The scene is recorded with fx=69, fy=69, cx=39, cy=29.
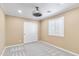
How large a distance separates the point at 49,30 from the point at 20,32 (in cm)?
210

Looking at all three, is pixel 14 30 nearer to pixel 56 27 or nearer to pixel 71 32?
pixel 56 27

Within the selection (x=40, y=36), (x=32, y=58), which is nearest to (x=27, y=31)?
(x=40, y=36)

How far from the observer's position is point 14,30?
4645 millimetres

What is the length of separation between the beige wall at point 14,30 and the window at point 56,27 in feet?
6.83

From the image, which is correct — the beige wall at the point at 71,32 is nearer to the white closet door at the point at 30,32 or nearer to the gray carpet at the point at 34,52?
the gray carpet at the point at 34,52

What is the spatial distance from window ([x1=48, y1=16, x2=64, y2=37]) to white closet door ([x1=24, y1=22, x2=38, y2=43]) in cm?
149

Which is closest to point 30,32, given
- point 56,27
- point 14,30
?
point 14,30

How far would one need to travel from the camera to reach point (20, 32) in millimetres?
4957

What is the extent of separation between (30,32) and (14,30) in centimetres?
139

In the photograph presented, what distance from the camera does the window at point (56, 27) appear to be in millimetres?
3877

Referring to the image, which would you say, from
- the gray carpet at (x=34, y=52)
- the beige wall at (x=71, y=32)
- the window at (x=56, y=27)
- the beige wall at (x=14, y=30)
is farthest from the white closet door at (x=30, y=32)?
the beige wall at (x=71, y=32)

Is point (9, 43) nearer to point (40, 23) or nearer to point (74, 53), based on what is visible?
point (40, 23)

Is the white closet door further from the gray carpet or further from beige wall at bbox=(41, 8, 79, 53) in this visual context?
beige wall at bbox=(41, 8, 79, 53)

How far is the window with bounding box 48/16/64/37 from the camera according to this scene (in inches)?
153
